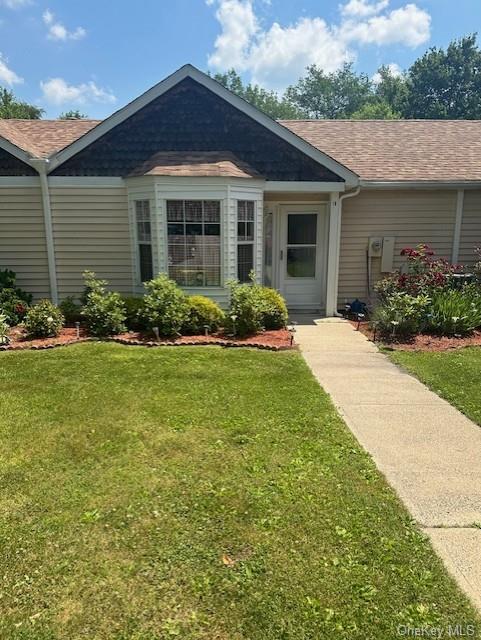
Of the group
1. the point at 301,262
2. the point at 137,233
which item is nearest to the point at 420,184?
→ the point at 301,262

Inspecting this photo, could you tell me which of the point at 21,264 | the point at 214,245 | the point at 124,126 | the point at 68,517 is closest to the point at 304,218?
the point at 214,245

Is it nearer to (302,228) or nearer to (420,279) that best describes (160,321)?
(302,228)

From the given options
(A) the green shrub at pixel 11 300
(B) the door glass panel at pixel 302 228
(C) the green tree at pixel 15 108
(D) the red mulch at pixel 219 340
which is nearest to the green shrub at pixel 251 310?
(D) the red mulch at pixel 219 340

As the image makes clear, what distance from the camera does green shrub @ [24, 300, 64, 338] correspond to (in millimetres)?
7450

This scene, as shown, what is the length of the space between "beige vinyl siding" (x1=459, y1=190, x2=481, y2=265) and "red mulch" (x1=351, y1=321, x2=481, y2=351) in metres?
2.95

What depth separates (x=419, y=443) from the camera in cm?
411

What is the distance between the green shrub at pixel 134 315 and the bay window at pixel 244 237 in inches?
83.8

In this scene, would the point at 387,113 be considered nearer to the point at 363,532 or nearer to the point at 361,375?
the point at 361,375

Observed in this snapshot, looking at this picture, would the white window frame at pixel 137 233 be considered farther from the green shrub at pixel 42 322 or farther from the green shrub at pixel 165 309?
the green shrub at pixel 42 322

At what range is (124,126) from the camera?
8.91 m

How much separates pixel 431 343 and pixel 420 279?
162 centimetres

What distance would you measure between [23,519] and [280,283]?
8.21 meters

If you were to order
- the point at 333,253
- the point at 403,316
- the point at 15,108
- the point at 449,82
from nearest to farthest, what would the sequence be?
1. the point at 403,316
2. the point at 333,253
3. the point at 449,82
4. the point at 15,108

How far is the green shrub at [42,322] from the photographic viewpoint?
7.45 metres
